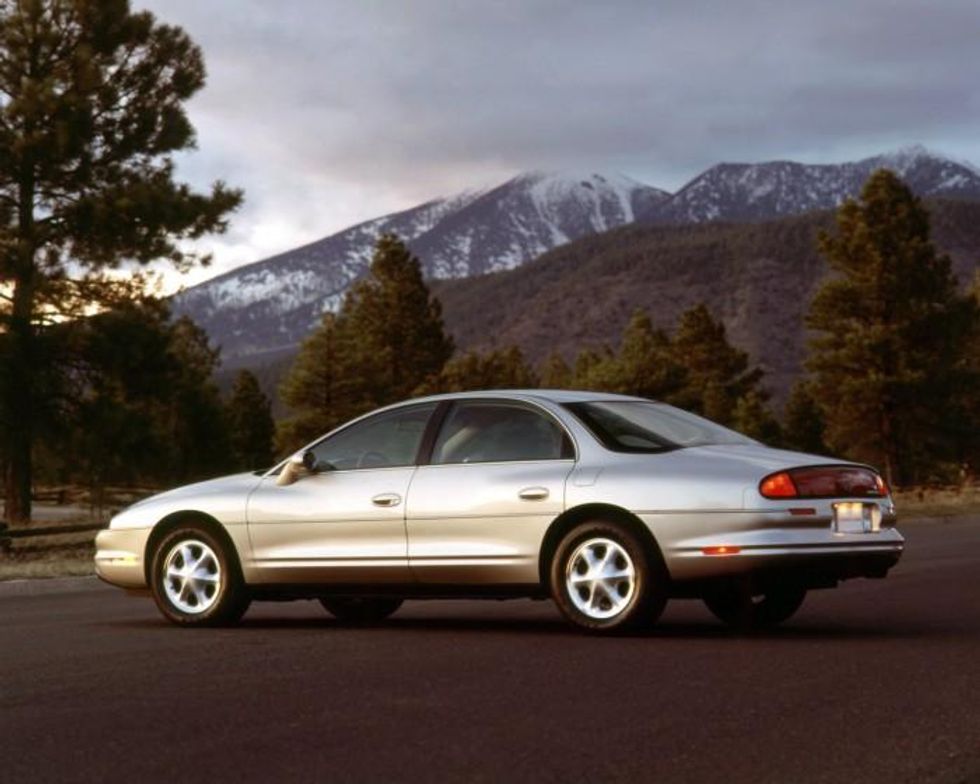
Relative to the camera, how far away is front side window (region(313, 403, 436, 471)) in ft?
33.8

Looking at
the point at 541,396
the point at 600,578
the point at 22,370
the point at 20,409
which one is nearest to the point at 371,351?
the point at 20,409

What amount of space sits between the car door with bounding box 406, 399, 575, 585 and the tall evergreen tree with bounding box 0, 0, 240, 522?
71.0 feet

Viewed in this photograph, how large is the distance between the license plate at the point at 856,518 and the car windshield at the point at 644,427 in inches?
38.7

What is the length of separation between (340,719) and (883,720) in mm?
2163

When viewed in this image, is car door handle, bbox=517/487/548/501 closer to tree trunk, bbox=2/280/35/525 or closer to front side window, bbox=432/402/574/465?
front side window, bbox=432/402/574/465

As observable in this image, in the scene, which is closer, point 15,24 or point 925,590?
point 925,590

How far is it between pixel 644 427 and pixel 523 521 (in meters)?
1.02

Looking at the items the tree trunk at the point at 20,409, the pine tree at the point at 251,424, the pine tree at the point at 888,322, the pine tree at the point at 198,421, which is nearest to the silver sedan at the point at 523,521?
the tree trunk at the point at 20,409

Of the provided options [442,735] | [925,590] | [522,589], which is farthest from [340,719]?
[925,590]

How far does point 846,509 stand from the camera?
936 centimetres

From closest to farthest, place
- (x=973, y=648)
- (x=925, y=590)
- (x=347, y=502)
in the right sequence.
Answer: (x=973, y=648)
(x=347, y=502)
(x=925, y=590)

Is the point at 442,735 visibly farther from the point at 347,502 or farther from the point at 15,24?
the point at 15,24

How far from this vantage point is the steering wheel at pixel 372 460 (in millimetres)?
10312

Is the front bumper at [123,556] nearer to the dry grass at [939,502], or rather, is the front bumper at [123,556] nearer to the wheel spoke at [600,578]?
the wheel spoke at [600,578]
